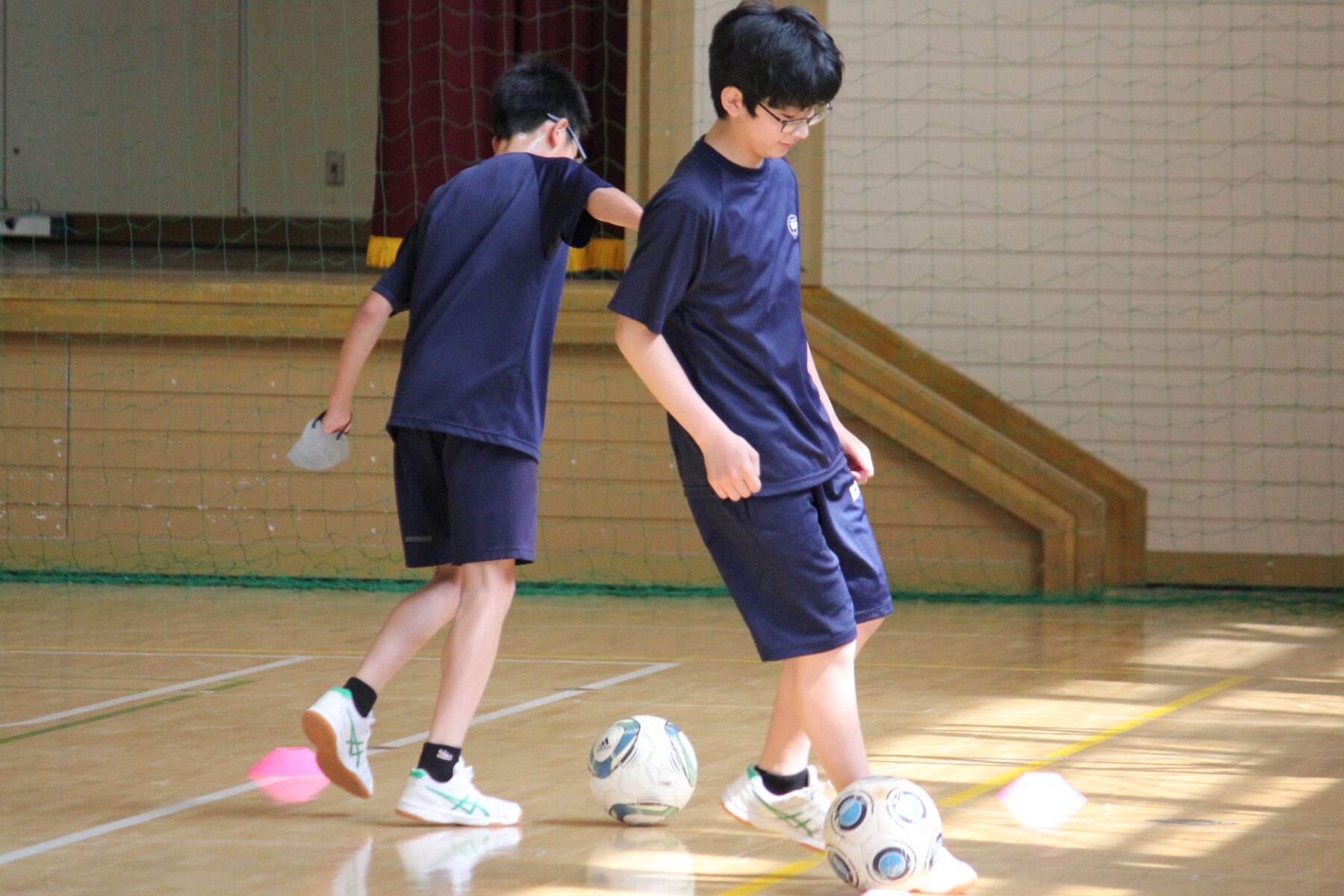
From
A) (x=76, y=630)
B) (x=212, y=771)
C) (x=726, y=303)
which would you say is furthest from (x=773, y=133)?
(x=76, y=630)

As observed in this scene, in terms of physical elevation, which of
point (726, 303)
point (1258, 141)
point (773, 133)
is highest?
point (1258, 141)

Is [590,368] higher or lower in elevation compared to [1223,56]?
lower

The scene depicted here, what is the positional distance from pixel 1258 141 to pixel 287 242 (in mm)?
5099

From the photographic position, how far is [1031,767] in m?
3.39

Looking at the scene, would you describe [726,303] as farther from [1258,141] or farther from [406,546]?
[1258,141]

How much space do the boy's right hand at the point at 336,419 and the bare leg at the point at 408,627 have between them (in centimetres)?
33

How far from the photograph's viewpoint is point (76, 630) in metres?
5.23

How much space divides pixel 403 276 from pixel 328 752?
911 millimetres

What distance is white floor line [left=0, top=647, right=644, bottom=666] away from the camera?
4758 mm

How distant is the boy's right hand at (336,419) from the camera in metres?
3.15

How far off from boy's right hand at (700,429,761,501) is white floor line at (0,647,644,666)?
2406mm

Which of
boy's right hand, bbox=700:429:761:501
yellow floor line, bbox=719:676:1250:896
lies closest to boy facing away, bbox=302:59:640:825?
yellow floor line, bbox=719:676:1250:896

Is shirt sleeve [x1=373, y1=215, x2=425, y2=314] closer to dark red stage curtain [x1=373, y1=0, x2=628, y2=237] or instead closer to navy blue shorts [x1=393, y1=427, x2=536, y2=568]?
navy blue shorts [x1=393, y1=427, x2=536, y2=568]

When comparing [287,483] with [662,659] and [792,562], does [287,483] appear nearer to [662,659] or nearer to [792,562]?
[662,659]
